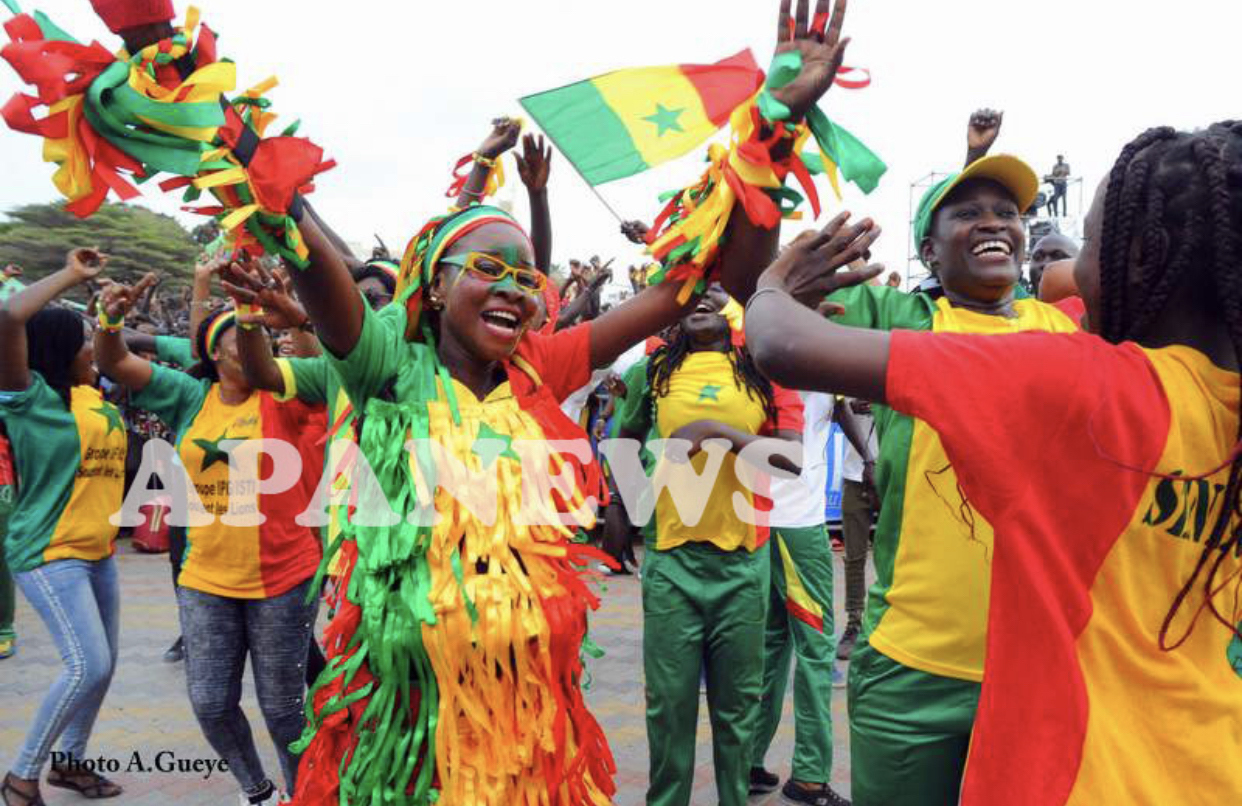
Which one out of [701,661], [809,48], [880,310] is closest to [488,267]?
[809,48]

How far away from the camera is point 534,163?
2838 millimetres

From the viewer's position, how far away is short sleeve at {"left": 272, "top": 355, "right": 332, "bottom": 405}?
330 cm

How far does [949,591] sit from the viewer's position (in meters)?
2.06

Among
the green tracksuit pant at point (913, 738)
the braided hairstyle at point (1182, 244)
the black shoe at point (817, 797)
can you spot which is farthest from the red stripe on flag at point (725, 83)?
the black shoe at point (817, 797)

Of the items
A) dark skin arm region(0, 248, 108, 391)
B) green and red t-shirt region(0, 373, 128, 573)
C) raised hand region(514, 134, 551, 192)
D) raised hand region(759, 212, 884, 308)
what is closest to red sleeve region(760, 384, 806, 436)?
raised hand region(514, 134, 551, 192)

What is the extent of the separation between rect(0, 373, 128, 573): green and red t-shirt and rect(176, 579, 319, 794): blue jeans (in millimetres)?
754

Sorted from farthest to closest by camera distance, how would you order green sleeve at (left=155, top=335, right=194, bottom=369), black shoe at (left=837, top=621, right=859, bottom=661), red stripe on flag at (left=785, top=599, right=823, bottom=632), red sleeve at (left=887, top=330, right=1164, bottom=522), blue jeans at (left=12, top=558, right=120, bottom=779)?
black shoe at (left=837, top=621, right=859, bottom=661) < green sleeve at (left=155, top=335, right=194, bottom=369) < red stripe on flag at (left=785, top=599, right=823, bottom=632) < blue jeans at (left=12, top=558, right=120, bottom=779) < red sleeve at (left=887, top=330, right=1164, bottom=522)

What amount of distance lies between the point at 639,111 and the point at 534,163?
2.88 feet

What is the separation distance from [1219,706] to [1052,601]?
0.97 feet

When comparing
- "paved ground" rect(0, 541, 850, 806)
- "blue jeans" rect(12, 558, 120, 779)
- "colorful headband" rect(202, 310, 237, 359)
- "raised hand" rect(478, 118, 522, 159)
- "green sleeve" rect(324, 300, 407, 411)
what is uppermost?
"raised hand" rect(478, 118, 522, 159)

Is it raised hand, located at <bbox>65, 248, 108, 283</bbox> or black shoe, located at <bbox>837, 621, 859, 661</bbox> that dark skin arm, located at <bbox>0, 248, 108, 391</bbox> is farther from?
black shoe, located at <bbox>837, 621, 859, 661</bbox>

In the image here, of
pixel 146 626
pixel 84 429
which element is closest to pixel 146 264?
pixel 146 626

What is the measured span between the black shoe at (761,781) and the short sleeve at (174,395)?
2865mm

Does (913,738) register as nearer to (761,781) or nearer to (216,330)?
(761,781)
